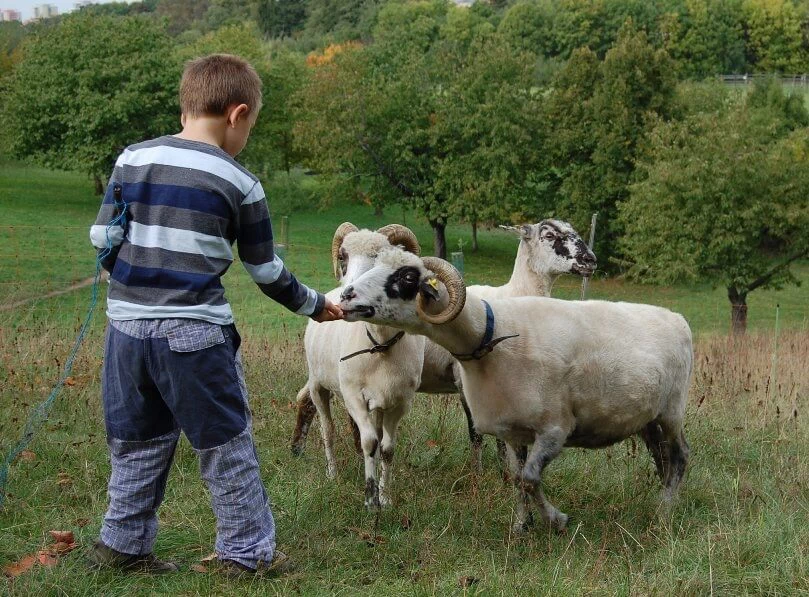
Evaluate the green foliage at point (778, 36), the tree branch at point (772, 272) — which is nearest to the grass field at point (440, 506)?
the tree branch at point (772, 272)

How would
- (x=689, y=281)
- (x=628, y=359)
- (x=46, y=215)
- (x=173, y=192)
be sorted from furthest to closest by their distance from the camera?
(x=46, y=215)
(x=689, y=281)
(x=628, y=359)
(x=173, y=192)

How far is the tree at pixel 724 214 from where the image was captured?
1257 inches

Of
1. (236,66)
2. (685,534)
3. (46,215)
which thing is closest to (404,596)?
(685,534)

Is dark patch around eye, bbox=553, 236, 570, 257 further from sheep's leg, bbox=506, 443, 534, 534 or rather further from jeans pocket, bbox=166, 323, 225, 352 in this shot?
jeans pocket, bbox=166, 323, 225, 352

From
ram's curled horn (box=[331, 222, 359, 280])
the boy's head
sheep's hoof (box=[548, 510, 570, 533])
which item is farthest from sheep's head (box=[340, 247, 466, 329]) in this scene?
sheep's hoof (box=[548, 510, 570, 533])

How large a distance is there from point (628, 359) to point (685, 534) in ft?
4.13

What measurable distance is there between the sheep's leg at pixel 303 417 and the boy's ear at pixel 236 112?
12.5 ft

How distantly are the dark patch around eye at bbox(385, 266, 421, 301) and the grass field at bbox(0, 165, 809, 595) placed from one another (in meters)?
1.37

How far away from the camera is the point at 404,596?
15.4ft

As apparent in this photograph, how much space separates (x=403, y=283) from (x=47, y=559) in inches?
94.3

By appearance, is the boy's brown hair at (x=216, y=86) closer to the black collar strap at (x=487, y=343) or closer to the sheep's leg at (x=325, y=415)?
the black collar strap at (x=487, y=343)

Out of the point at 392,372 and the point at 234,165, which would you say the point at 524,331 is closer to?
the point at 392,372

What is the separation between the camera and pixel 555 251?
9.52 m

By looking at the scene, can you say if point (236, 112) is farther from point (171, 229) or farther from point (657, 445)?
point (657, 445)
